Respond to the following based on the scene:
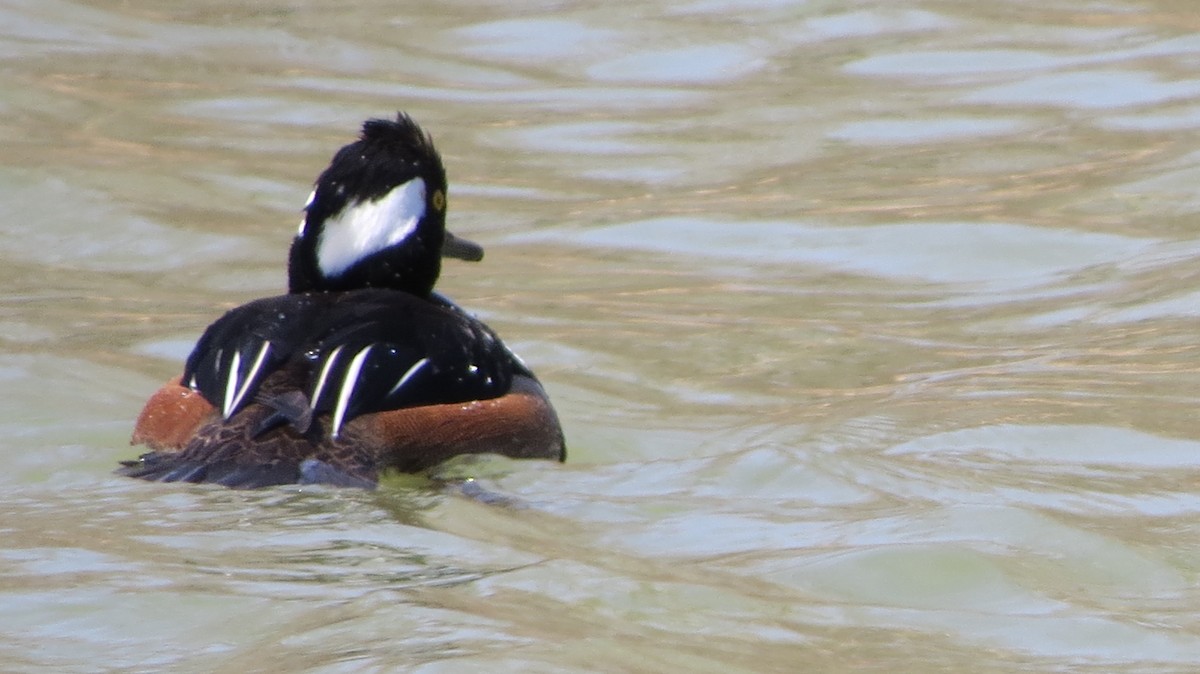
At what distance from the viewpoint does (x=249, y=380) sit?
201 inches

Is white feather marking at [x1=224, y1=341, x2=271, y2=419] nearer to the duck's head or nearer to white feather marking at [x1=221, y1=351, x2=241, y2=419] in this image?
white feather marking at [x1=221, y1=351, x2=241, y2=419]

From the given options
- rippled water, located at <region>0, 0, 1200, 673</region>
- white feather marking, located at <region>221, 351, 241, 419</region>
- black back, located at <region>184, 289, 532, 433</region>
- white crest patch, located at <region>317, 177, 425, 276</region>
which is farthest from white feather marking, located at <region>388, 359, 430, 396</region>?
white crest patch, located at <region>317, 177, 425, 276</region>

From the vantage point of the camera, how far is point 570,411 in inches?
269

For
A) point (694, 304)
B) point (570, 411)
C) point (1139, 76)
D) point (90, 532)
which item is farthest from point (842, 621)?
point (1139, 76)

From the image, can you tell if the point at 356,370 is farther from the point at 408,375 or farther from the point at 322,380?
the point at 408,375

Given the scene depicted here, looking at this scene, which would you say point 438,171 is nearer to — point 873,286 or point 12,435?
point 12,435

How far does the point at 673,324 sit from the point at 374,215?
245cm

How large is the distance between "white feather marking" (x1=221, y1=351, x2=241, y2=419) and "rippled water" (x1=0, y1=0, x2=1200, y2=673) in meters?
0.25

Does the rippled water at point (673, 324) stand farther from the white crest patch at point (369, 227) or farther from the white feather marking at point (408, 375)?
the white crest patch at point (369, 227)

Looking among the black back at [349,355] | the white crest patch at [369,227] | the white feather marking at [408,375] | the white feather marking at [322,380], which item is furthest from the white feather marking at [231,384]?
the white crest patch at [369,227]

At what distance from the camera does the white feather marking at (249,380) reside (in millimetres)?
5090

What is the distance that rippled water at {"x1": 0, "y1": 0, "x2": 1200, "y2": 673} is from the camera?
4.21 meters

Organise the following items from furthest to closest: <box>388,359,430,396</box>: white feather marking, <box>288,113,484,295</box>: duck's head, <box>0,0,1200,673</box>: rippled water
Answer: <box>288,113,484,295</box>: duck's head < <box>388,359,430,396</box>: white feather marking < <box>0,0,1200,673</box>: rippled water

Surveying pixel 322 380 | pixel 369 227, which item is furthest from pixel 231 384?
pixel 369 227
